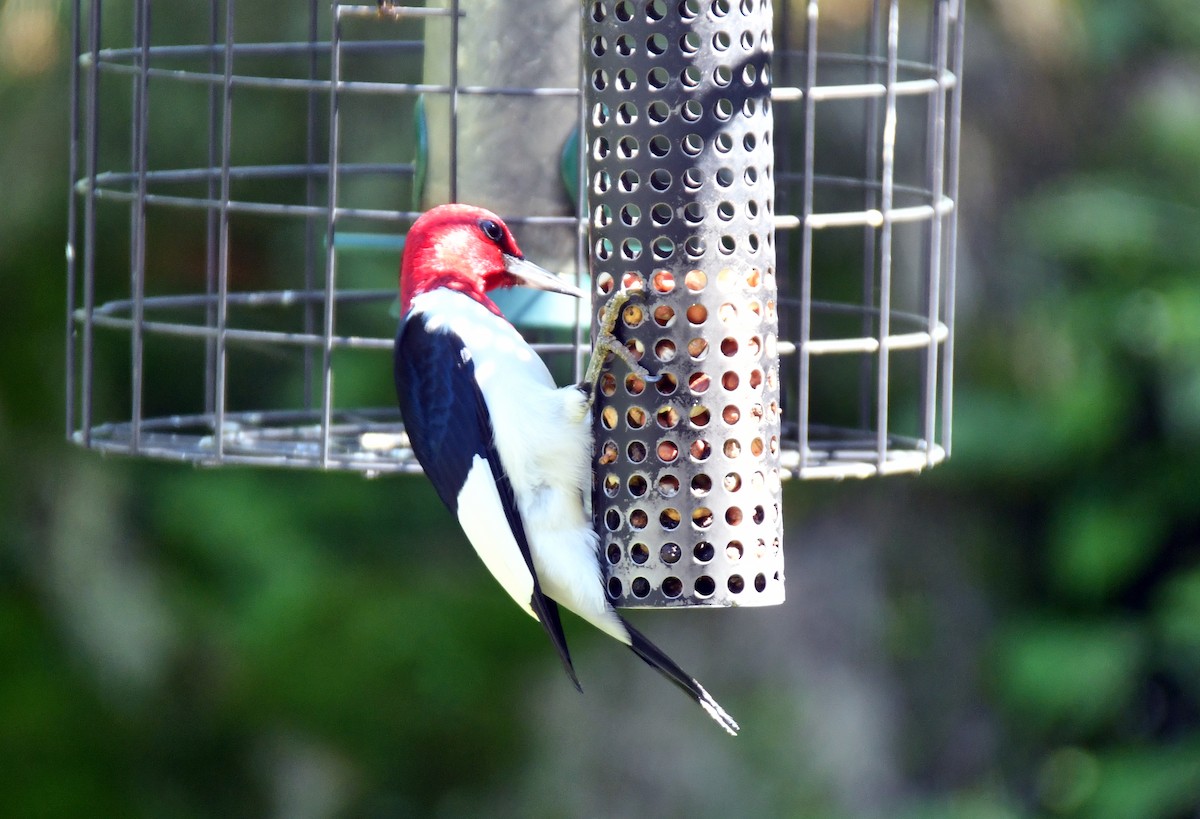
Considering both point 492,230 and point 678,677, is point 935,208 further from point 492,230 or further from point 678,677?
point 678,677

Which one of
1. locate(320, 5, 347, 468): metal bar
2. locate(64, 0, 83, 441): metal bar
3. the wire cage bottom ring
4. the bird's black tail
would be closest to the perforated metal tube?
the bird's black tail

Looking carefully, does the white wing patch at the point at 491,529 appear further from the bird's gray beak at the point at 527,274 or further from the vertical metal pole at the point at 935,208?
the vertical metal pole at the point at 935,208

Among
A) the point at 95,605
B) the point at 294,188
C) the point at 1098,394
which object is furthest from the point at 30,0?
the point at 1098,394

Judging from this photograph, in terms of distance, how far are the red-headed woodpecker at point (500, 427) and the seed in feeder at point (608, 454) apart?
5 centimetres

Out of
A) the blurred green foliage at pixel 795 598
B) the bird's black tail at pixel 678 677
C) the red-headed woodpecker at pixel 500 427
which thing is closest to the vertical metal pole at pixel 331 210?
the red-headed woodpecker at pixel 500 427

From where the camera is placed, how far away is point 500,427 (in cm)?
305

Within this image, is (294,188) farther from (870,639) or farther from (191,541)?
(870,639)

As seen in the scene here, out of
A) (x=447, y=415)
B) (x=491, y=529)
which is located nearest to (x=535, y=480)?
(x=491, y=529)

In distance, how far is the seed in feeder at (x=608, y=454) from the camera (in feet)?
9.31

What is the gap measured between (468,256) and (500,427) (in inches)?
15.9

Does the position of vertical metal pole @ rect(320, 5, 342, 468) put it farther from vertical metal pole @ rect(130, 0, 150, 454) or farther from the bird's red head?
vertical metal pole @ rect(130, 0, 150, 454)

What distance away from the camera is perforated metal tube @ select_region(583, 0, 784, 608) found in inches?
109

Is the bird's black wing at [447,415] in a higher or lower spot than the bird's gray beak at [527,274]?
lower

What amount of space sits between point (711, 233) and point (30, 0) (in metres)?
3.33
